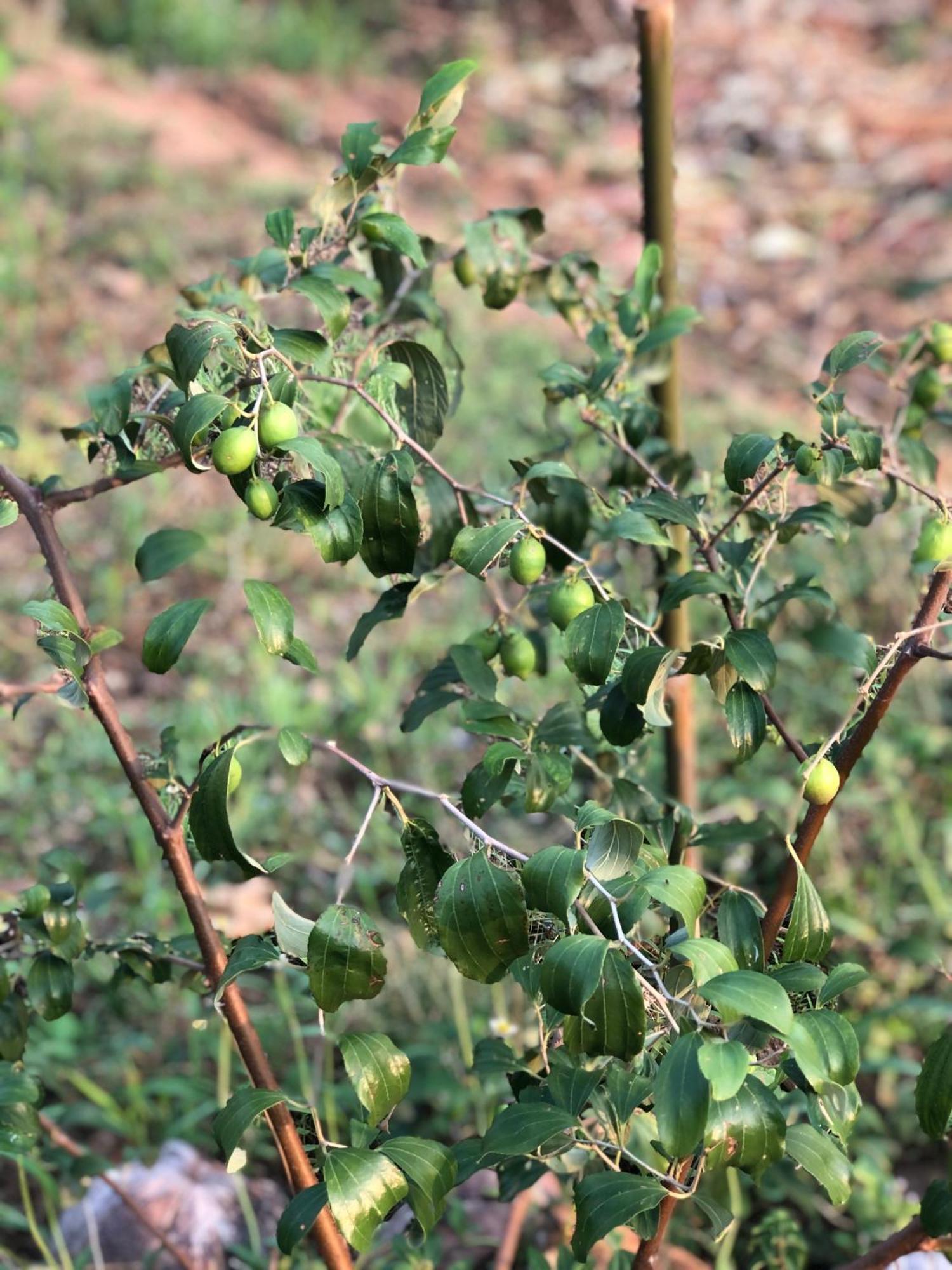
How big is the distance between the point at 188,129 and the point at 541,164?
1576 mm

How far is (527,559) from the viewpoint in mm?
1047

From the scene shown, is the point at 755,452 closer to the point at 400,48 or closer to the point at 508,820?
the point at 508,820

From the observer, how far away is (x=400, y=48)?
681 cm

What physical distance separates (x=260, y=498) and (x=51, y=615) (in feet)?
0.65

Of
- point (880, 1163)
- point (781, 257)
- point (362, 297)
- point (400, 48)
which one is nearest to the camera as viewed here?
point (362, 297)

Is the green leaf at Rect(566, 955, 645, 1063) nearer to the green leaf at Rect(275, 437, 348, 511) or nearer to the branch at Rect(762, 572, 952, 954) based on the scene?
the branch at Rect(762, 572, 952, 954)

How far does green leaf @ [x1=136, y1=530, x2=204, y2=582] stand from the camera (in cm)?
119

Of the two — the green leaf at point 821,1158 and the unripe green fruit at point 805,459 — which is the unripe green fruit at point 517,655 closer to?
the unripe green fruit at point 805,459

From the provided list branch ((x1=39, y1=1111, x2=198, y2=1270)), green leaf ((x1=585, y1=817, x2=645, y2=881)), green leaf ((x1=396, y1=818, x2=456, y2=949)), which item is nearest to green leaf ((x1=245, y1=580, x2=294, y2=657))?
green leaf ((x1=396, y1=818, x2=456, y2=949))

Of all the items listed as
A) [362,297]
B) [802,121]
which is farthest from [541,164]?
[362,297]

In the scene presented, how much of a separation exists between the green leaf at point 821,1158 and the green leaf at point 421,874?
13.8 inches

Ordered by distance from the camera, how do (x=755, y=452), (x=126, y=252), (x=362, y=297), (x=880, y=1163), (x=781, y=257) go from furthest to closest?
(x=781, y=257) < (x=126, y=252) < (x=880, y=1163) < (x=362, y=297) < (x=755, y=452)

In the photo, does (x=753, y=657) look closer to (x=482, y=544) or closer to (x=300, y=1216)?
(x=482, y=544)

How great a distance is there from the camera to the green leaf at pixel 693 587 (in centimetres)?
107
